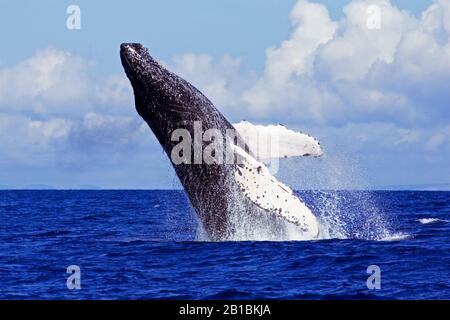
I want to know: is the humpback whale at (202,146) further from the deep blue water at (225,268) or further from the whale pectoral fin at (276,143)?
the deep blue water at (225,268)

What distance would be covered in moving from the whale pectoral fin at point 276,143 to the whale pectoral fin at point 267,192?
883 mm

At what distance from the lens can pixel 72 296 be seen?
12797mm

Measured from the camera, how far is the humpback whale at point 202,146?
55.4 ft

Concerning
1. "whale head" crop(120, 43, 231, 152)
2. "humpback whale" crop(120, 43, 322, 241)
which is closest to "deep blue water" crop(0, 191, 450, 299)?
"humpback whale" crop(120, 43, 322, 241)

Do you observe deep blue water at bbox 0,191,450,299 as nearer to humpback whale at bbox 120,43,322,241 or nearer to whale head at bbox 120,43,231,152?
humpback whale at bbox 120,43,322,241

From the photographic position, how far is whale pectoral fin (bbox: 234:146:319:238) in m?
16.2

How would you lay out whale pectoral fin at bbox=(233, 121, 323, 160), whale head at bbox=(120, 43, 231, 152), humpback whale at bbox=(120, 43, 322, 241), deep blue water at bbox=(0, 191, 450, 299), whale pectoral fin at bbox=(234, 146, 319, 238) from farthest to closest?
whale pectoral fin at bbox=(233, 121, 323, 160) → whale head at bbox=(120, 43, 231, 152) → humpback whale at bbox=(120, 43, 322, 241) → whale pectoral fin at bbox=(234, 146, 319, 238) → deep blue water at bbox=(0, 191, 450, 299)

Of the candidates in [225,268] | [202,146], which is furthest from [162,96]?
[225,268]

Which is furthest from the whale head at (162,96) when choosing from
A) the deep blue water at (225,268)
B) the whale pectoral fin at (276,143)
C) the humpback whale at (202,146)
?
the deep blue water at (225,268)

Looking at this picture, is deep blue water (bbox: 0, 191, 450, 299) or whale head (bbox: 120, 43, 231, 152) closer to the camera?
deep blue water (bbox: 0, 191, 450, 299)

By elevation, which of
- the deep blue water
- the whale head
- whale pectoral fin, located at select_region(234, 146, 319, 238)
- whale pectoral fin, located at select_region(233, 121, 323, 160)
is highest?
the whale head

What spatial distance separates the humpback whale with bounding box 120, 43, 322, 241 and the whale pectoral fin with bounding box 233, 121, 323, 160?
0.44 metres
